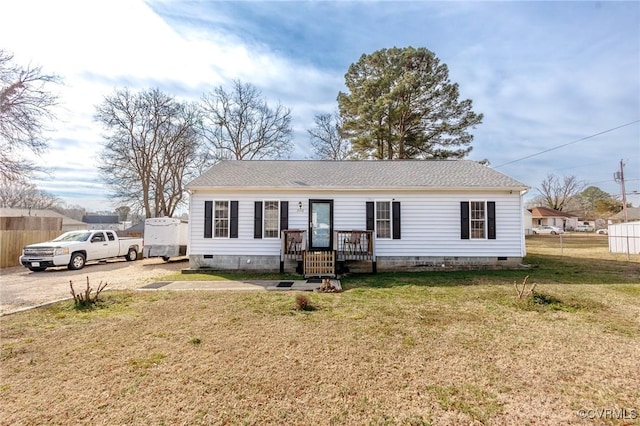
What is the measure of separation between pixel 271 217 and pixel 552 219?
5252 cm

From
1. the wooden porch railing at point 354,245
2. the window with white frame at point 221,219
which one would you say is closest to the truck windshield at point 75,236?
the window with white frame at point 221,219

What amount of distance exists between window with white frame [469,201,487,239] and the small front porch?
395cm

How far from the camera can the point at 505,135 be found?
22.7 meters

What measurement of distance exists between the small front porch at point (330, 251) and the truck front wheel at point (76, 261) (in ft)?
30.5

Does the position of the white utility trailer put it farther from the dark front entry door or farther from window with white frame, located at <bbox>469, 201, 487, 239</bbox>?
window with white frame, located at <bbox>469, 201, 487, 239</bbox>

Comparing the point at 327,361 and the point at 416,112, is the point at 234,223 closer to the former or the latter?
the point at 327,361

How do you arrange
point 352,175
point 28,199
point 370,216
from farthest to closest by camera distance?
point 28,199 < point 352,175 < point 370,216

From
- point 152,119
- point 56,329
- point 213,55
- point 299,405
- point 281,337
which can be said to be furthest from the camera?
point 152,119

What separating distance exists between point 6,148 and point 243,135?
53.9ft

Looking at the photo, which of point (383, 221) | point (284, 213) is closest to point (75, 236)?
point (284, 213)

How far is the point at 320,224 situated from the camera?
36.4 feet

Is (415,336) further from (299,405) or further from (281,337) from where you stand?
(299,405)

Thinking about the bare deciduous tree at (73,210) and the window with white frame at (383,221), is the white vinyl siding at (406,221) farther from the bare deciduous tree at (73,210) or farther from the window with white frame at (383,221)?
the bare deciduous tree at (73,210)

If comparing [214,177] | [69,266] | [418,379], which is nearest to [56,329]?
[418,379]
